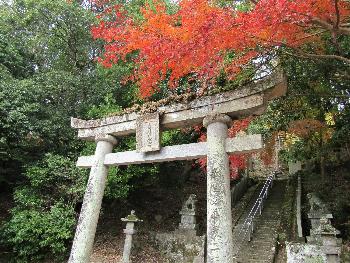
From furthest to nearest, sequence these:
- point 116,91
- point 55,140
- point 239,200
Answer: point 239,200 → point 116,91 → point 55,140

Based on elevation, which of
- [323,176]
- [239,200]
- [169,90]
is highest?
[169,90]

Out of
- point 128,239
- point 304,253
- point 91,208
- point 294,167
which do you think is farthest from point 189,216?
point 294,167

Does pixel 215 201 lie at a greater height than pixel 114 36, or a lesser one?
lesser

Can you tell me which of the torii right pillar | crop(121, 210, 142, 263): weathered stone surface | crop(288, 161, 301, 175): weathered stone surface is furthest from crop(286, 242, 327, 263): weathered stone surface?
crop(288, 161, 301, 175): weathered stone surface

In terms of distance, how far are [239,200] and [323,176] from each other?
4520 millimetres

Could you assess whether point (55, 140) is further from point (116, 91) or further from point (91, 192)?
point (91, 192)

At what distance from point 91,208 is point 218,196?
3401 millimetres

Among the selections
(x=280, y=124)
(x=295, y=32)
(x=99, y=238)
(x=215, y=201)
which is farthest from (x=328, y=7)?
(x=99, y=238)

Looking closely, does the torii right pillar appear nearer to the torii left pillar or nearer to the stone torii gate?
the stone torii gate

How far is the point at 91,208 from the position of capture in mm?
7953

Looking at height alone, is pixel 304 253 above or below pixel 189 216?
below

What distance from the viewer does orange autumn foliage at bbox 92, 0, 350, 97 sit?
24.7 ft

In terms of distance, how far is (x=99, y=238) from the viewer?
A: 14.1 metres

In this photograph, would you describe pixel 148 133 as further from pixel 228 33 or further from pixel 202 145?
pixel 228 33
